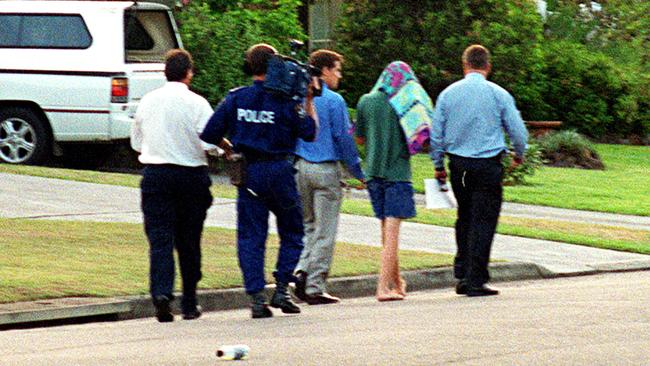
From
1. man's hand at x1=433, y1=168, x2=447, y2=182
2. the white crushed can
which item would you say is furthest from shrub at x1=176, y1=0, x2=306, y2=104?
the white crushed can

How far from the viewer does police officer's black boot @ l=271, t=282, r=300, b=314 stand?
11.0 m

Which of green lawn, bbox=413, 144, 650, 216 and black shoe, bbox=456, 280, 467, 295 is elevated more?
black shoe, bbox=456, 280, 467, 295

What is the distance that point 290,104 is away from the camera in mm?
10820

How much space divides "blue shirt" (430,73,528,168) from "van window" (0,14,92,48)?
864 cm

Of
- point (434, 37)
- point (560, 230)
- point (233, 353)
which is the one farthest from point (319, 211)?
point (434, 37)

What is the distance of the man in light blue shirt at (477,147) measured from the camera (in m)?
12.4

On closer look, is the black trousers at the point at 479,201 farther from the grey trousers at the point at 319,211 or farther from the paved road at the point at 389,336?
the grey trousers at the point at 319,211

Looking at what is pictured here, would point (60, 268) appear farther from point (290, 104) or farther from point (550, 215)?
point (550, 215)

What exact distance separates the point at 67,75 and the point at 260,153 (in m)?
9.66

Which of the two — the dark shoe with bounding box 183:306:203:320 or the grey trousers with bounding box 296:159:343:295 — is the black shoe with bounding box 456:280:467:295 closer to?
the grey trousers with bounding box 296:159:343:295

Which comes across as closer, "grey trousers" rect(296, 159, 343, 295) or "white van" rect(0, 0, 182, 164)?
"grey trousers" rect(296, 159, 343, 295)

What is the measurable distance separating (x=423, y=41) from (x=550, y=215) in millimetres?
10558

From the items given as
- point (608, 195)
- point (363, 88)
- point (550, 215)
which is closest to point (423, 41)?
point (363, 88)

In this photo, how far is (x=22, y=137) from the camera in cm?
2038
